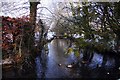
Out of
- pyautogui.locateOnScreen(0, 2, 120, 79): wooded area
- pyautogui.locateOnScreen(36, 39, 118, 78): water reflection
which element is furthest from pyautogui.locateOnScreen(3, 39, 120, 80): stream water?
pyautogui.locateOnScreen(0, 2, 120, 79): wooded area

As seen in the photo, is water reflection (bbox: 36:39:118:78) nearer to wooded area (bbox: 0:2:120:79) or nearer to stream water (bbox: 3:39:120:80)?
stream water (bbox: 3:39:120:80)

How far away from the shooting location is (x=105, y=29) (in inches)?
105

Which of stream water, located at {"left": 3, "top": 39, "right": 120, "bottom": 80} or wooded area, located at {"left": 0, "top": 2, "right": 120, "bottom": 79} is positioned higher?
wooded area, located at {"left": 0, "top": 2, "right": 120, "bottom": 79}

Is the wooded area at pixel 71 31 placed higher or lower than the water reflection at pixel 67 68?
higher

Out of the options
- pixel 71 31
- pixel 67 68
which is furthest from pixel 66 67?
pixel 71 31

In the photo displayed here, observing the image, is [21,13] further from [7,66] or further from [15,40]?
[7,66]

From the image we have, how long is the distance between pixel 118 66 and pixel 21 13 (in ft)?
5.73

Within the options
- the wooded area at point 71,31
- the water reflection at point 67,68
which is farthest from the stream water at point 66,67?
the wooded area at point 71,31

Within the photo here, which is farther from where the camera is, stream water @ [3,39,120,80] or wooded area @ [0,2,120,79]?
stream water @ [3,39,120,80]

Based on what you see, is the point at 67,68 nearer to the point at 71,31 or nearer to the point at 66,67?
the point at 66,67

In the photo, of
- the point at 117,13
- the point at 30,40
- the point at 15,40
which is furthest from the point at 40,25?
the point at 117,13

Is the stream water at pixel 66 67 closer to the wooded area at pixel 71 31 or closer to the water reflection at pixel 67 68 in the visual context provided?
the water reflection at pixel 67 68

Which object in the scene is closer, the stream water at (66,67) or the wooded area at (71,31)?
the wooded area at (71,31)

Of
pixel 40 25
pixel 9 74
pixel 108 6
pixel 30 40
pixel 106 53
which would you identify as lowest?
pixel 9 74
